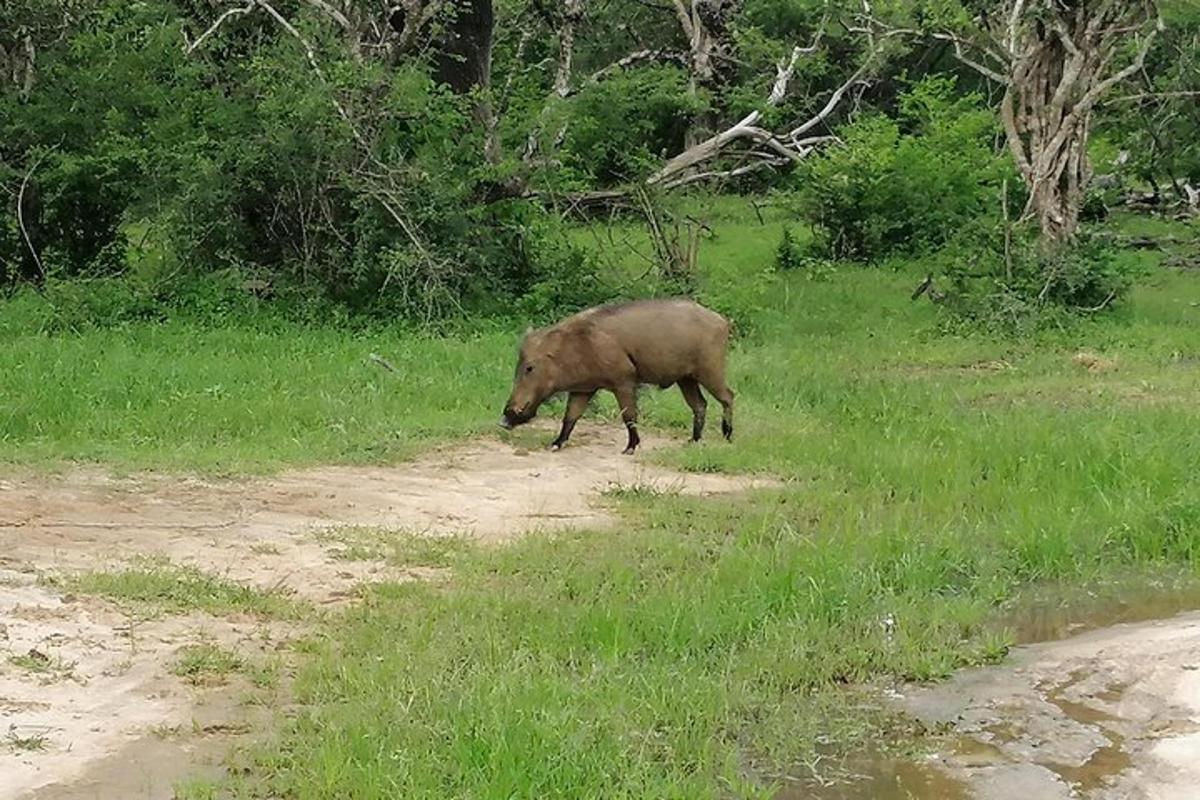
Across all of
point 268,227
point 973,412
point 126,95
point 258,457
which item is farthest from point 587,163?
point 258,457

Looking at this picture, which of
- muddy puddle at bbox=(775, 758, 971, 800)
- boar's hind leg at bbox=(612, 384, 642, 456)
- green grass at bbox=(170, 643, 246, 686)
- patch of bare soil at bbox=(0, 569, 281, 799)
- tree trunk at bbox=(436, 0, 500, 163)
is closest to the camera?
patch of bare soil at bbox=(0, 569, 281, 799)

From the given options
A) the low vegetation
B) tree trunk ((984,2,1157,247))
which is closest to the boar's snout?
the low vegetation

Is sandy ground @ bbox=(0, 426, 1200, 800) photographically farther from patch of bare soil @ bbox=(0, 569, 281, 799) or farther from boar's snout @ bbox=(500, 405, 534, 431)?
boar's snout @ bbox=(500, 405, 534, 431)

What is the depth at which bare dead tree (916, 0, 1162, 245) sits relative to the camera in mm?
17969

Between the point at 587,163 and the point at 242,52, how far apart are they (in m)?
4.27

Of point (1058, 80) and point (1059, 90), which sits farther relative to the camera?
point (1058, 80)

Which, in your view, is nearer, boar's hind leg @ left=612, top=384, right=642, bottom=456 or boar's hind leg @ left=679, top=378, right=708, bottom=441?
boar's hind leg @ left=612, top=384, right=642, bottom=456

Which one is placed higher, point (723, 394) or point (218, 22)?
point (218, 22)

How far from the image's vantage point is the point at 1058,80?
731 inches

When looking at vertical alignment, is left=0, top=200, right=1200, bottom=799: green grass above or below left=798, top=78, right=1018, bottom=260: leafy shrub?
below

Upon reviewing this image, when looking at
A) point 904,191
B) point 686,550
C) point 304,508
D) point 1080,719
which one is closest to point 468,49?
point 904,191

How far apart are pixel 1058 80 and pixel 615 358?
10019 millimetres

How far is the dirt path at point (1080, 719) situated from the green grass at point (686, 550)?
27 centimetres

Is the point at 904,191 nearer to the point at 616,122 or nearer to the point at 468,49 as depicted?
the point at 616,122
